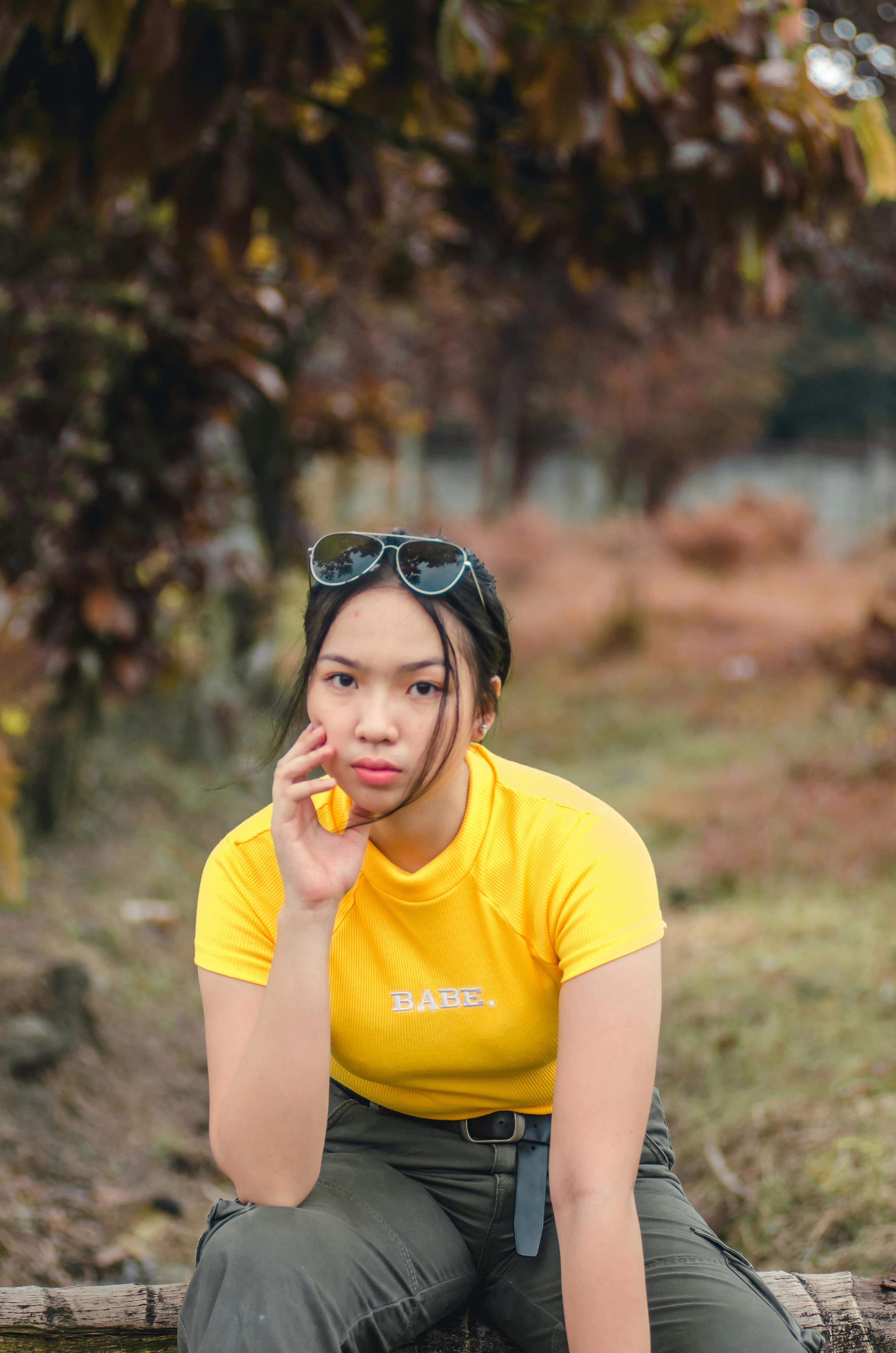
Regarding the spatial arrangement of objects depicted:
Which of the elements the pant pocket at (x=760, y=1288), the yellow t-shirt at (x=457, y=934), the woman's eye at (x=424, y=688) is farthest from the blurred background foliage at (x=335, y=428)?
the yellow t-shirt at (x=457, y=934)

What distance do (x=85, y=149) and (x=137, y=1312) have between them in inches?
94.7

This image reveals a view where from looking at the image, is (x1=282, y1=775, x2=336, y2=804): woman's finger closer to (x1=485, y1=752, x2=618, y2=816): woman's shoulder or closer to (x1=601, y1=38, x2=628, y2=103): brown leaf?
(x1=485, y1=752, x2=618, y2=816): woman's shoulder

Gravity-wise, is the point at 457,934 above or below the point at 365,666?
below

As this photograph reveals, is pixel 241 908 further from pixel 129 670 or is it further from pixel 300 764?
pixel 129 670

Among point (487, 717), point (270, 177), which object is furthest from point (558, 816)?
point (270, 177)

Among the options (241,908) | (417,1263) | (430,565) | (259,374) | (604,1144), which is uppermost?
(259,374)

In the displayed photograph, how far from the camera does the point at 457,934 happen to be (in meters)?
1.61

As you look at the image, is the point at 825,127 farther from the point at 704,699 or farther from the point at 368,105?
the point at 704,699

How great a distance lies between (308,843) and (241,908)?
17cm

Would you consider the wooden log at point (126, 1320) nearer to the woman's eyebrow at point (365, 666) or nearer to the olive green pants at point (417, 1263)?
the olive green pants at point (417, 1263)

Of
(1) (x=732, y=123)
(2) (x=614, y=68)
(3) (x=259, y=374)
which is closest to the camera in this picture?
(2) (x=614, y=68)

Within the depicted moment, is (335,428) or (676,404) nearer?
(335,428)

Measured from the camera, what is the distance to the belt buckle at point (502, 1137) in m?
1.69

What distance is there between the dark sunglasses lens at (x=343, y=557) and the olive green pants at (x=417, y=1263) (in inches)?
31.9
